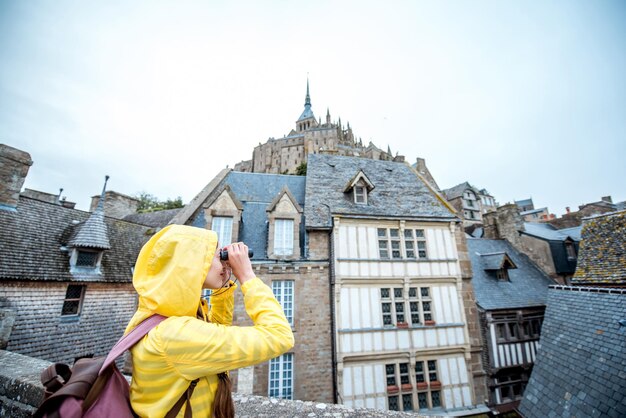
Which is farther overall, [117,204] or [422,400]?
[117,204]

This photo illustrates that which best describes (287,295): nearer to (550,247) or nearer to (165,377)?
(165,377)

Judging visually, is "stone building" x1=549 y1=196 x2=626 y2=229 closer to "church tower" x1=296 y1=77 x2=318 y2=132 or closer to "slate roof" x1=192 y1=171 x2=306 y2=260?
"slate roof" x1=192 y1=171 x2=306 y2=260

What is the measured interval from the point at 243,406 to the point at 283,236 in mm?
8679

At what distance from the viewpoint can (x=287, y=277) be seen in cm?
1030

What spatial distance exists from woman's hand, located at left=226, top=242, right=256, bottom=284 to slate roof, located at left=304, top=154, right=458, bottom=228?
30.3 feet

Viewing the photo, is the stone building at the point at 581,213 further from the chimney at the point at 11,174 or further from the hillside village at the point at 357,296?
the chimney at the point at 11,174

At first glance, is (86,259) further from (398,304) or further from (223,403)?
(398,304)

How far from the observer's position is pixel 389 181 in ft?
47.2

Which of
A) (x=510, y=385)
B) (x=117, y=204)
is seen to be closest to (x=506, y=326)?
(x=510, y=385)

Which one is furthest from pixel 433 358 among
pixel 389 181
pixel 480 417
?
pixel 389 181

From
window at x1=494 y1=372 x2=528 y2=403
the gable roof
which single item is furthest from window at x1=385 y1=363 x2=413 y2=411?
the gable roof

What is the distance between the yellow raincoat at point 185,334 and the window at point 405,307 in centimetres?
1011

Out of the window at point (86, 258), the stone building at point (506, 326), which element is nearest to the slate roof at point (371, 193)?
the stone building at point (506, 326)

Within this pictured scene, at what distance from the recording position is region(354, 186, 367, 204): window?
12.3 metres
